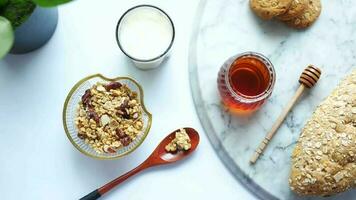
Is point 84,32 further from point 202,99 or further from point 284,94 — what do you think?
point 284,94

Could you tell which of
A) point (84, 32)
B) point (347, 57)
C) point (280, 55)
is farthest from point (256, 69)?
point (84, 32)

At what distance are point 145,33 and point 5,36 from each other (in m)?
0.36

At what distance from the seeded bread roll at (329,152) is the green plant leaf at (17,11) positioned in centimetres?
60

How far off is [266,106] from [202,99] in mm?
140

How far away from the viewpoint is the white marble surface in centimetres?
122

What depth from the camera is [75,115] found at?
3.95 feet

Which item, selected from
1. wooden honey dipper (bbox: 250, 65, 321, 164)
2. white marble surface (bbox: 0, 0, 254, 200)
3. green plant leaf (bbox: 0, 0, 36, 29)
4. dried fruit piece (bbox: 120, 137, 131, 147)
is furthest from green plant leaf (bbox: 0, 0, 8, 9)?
wooden honey dipper (bbox: 250, 65, 321, 164)

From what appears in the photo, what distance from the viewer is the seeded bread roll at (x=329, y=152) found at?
114 cm

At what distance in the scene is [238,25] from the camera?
1.25 meters

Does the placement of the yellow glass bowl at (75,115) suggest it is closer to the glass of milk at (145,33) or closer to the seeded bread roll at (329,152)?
the glass of milk at (145,33)

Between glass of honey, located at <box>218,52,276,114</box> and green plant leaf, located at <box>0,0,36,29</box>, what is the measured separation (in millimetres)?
414

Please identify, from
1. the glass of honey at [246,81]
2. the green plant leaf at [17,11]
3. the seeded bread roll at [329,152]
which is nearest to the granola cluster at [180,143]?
the glass of honey at [246,81]

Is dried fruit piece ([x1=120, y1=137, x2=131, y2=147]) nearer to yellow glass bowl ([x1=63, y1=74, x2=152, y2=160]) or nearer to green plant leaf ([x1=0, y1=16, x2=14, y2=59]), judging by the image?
yellow glass bowl ([x1=63, y1=74, x2=152, y2=160])

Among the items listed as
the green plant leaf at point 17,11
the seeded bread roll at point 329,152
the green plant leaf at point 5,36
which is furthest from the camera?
the seeded bread roll at point 329,152
